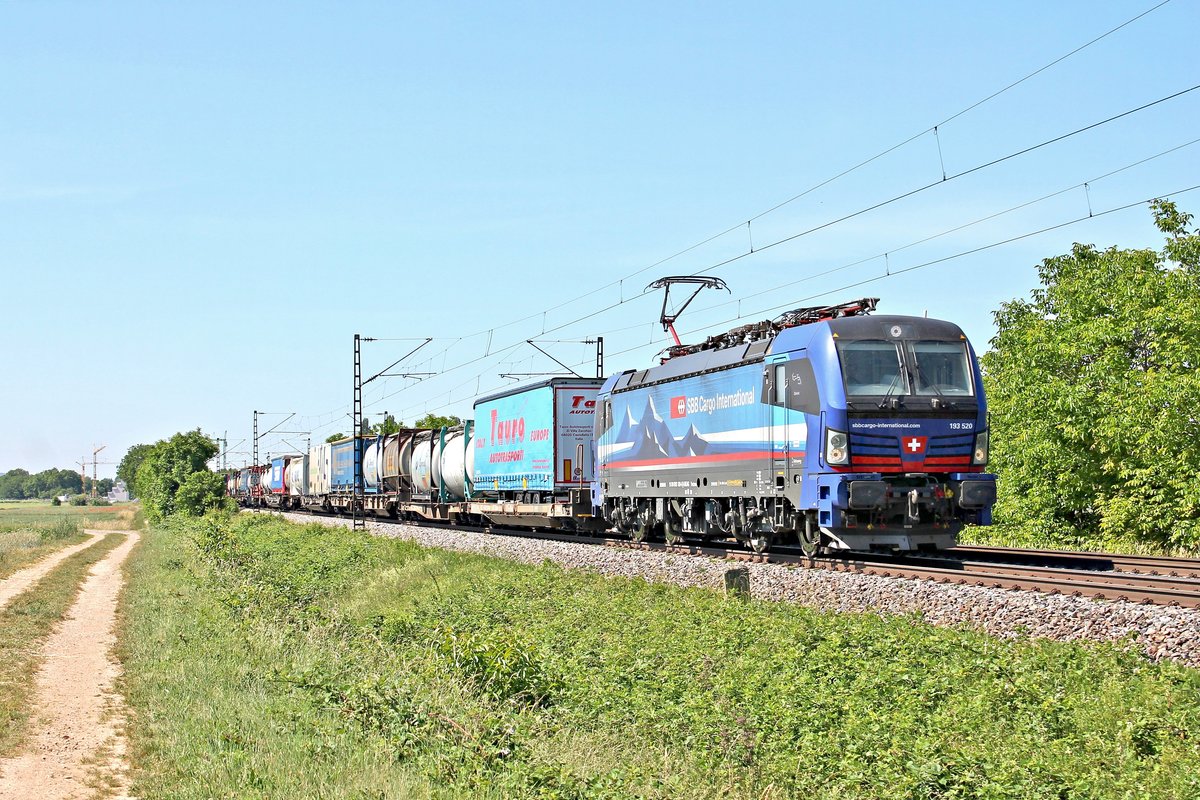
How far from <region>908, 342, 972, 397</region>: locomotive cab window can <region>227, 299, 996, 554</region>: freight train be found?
0.08 feet

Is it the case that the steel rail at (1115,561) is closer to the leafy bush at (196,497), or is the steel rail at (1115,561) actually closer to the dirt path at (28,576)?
the dirt path at (28,576)

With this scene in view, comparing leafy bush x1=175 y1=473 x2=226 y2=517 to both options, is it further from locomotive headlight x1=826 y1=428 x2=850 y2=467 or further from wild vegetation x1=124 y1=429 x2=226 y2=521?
locomotive headlight x1=826 y1=428 x2=850 y2=467

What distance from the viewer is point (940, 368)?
19.3 metres

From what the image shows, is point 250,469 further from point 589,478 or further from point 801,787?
point 801,787

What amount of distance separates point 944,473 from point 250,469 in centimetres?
8765

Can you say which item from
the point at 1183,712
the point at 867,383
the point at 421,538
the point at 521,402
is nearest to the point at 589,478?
the point at 521,402

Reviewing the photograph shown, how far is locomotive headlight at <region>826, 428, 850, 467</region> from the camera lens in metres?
18.4

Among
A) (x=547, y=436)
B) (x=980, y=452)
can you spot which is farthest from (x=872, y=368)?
(x=547, y=436)

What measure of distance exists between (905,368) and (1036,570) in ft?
12.7

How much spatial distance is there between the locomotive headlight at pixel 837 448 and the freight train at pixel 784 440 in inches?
0.9

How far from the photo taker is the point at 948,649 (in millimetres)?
12578

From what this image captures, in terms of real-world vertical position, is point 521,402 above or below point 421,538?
above

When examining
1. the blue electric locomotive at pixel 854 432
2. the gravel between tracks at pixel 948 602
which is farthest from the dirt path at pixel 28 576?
the blue electric locomotive at pixel 854 432

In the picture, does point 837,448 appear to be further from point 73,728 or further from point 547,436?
point 547,436
